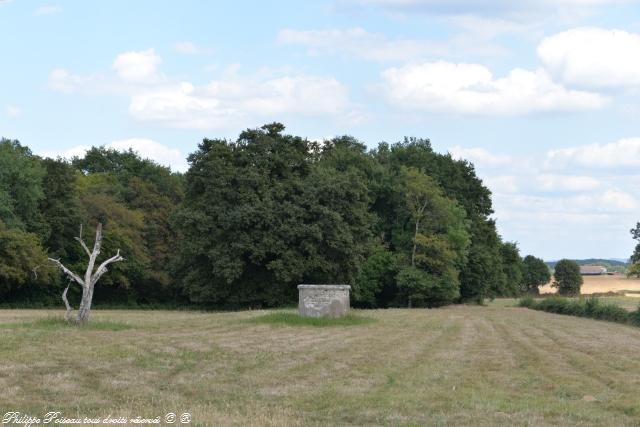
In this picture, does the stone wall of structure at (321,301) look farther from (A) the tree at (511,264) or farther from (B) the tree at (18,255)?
(A) the tree at (511,264)

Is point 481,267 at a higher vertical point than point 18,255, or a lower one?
lower

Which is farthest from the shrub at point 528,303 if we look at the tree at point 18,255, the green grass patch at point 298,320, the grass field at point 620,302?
the tree at point 18,255

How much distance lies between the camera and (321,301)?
116 ft

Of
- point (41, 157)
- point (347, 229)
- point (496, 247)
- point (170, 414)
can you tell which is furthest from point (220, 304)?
point (170, 414)

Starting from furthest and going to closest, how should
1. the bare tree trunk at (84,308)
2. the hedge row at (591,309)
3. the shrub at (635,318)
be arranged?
the hedge row at (591,309), the shrub at (635,318), the bare tree trunk at (84,308)

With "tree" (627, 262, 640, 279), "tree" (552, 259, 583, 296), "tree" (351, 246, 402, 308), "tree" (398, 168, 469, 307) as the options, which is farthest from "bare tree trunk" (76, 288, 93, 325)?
"tree" (552, 259, 583, 296)

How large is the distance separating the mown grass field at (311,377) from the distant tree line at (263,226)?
26.7 m

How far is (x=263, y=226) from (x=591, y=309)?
23.6 meters

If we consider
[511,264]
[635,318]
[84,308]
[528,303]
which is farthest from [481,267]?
[84,308]

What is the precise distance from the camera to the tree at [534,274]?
15259 cm

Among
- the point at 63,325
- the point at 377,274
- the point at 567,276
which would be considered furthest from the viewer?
the point at 567,276

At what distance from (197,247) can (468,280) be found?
32600 mm

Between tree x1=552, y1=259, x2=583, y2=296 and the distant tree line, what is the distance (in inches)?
2310

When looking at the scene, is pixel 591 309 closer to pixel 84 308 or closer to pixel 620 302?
pixel 620 302
